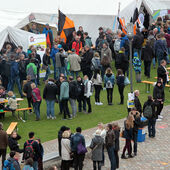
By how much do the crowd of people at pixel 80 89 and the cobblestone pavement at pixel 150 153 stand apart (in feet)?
1.07

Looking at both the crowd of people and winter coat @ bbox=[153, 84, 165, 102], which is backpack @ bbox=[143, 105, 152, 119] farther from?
winter coat @ bbox=[153, 84, 165, 102]

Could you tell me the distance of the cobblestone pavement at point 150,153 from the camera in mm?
13220

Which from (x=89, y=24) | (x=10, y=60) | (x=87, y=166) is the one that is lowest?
(x=87, y=166)

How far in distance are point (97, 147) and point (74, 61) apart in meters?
9.36

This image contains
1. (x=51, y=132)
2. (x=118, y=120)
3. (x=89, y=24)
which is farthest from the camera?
(x=89, y=24)

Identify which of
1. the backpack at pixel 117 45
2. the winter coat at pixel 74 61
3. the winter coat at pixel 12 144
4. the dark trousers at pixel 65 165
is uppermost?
the backpack at pixel 117 45

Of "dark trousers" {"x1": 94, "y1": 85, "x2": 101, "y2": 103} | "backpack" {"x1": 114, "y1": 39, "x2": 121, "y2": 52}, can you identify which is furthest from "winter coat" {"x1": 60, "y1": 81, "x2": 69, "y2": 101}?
"backpack" {"x1": 114, "y1": 39, "x2": 121, "y2": 52}

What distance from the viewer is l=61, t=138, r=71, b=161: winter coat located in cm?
1232

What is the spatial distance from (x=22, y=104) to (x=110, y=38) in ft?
22.7

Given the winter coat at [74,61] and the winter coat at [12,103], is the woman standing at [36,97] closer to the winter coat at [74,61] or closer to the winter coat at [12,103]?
the winter coat at [12,103]

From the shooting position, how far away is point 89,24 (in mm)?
29234

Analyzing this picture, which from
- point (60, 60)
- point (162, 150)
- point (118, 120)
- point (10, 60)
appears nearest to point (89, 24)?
point (60, 60)

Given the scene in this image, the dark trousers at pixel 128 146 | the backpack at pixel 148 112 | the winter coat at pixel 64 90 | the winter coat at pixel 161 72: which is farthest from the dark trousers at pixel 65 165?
the winter coat at pixel 161 72

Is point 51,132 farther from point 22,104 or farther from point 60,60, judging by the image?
point 60,60
